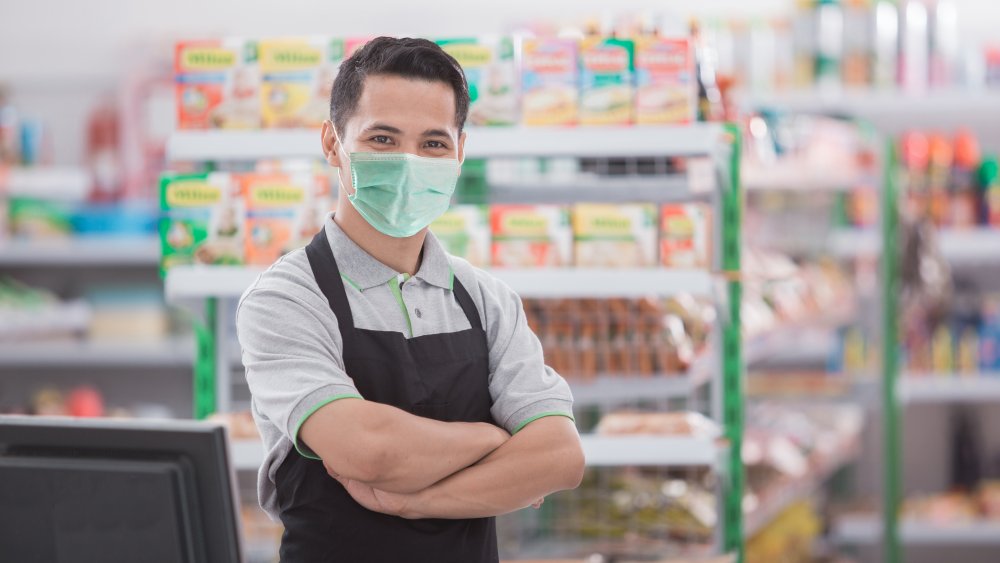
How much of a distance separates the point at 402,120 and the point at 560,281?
3.65ft

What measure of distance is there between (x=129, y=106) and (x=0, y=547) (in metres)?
4.73

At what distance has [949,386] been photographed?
5359 mm

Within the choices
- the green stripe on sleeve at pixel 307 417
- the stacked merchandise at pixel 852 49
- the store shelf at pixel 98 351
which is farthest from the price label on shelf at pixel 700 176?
the store shelf at pixel 98 351

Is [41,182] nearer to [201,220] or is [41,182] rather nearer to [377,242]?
[201,220]

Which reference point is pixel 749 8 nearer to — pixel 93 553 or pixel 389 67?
pixel 389 67

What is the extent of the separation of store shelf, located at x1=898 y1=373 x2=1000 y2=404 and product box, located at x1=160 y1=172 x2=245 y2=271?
3500 millimetres

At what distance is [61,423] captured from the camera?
55.2 inches

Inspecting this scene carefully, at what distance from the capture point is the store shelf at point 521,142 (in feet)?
9.04

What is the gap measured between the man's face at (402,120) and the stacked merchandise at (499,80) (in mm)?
1037

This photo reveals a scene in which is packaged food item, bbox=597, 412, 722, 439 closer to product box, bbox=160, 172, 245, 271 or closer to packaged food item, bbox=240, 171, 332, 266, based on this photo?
packaged food item, bbox=240, 171, 332, 266

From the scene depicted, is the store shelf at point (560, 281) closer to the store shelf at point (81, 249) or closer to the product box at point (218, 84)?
the product box at point (218, 84)

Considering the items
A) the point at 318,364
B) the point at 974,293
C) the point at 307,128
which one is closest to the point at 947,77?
the point at 974,293

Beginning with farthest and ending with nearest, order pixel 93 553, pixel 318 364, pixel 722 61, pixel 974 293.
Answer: pixel 974 293
pixel 722 61
pixel 318 364
pixel 93 553

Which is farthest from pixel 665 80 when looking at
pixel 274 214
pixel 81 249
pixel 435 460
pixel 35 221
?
pixel 35 221
